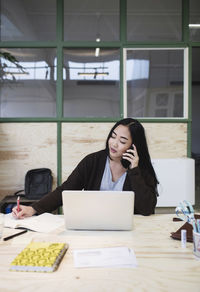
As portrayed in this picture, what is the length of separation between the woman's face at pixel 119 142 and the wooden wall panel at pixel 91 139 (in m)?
1.62

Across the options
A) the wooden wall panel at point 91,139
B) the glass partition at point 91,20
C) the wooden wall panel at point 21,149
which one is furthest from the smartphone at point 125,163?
the glass partition at point 91,20

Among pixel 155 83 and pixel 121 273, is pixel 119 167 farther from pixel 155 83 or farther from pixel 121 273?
pixel 155 83

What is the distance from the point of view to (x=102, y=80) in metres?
4.02

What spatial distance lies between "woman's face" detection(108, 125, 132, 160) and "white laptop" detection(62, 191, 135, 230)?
75 centimetres

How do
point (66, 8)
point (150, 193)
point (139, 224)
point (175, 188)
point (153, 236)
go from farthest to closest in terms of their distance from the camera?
point (66, 8)
point (175, 188)
point (150, 193)
point (139, 224)
point (153, 236)

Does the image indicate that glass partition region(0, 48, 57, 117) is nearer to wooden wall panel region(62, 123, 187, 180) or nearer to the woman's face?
wooden wall panel region(62, 123, 187, 180)

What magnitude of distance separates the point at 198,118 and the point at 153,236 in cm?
1008

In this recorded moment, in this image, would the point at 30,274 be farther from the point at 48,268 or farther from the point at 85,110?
the point at 85,110

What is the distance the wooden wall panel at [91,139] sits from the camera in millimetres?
3814

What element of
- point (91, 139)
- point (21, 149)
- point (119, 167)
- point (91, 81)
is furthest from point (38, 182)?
point (119, 167)

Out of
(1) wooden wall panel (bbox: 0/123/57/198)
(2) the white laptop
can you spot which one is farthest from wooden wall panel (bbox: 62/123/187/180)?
(2) the white laptop

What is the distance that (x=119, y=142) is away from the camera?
2.15 m

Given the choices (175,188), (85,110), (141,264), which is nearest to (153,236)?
(141,264)

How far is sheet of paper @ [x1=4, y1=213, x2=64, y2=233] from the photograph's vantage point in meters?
1.53
